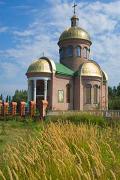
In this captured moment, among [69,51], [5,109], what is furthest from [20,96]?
[5,109]

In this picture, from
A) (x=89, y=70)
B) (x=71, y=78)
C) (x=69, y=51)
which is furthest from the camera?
(x=69, y=51)

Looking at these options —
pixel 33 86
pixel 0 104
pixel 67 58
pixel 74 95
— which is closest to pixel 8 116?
pixel 0 104

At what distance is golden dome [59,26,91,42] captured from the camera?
3744cm

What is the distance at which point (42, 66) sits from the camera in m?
34.2

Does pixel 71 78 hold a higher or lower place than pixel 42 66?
lower

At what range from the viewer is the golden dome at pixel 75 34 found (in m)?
37.4

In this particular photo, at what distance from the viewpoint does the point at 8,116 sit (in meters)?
22.7

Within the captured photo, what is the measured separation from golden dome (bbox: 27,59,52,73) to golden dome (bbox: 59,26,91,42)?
169 inches

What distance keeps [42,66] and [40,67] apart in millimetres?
204

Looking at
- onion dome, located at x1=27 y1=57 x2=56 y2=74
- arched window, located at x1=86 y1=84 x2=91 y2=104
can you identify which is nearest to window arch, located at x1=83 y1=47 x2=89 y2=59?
arched window, located at x1=86 y1=84 x2=91 y2=104

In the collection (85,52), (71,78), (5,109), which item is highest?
(85,52)

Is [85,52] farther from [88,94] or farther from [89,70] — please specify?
[88,94]

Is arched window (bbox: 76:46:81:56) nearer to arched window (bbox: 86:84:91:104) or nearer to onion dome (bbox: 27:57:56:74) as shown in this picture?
arched window (bbox: 86:84:91:104)

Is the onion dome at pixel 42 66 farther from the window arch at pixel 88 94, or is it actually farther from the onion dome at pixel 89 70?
the window arch at pixel 88 94
